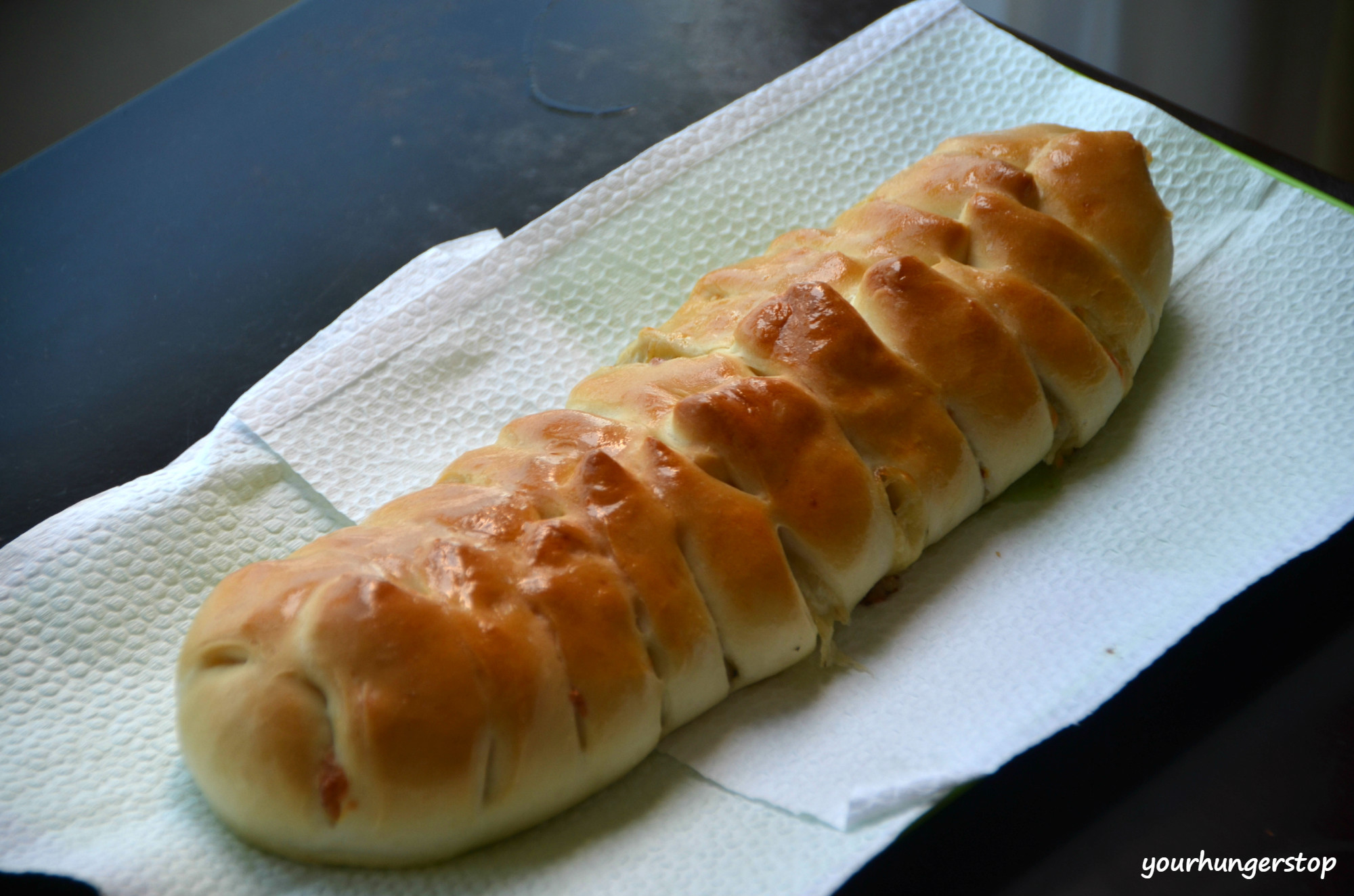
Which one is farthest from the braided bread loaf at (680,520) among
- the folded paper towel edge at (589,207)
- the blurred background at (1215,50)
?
the blurred background at (1215,50)

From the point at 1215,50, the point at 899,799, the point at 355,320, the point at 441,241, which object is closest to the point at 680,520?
the point at 899,799

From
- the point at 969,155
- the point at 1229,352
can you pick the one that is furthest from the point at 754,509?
the point at 1229,352

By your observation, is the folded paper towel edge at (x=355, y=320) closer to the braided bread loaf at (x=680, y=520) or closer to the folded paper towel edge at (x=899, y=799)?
the braided bread loaf at (x=680, y=520)

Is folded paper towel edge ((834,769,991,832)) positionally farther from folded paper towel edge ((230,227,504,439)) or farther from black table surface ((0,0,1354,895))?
folded paper towel edge ((230,227,504,439))

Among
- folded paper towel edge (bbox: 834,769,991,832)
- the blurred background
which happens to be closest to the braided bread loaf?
folded paper towel edge (bbox: 834,769,991,832)

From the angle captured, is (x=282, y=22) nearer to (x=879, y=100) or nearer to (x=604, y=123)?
(x=604, y=123)

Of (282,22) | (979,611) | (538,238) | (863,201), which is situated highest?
(863,201)

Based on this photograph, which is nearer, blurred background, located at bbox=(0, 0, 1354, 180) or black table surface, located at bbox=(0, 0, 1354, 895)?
black table surface, located at bbox=(0, 0, 1354, 895)
